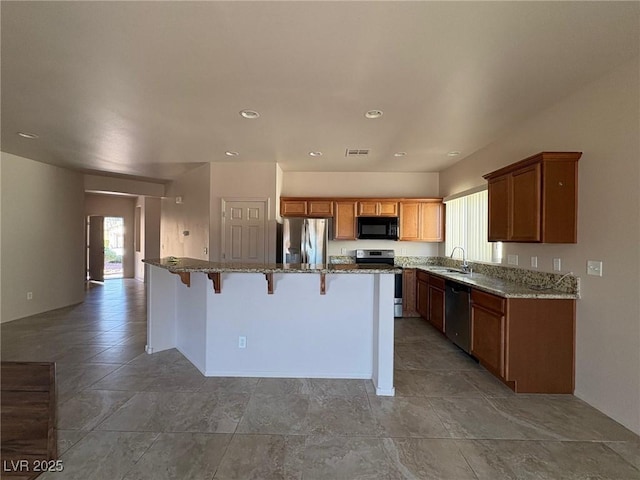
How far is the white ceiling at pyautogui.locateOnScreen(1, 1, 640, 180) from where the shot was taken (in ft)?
5.97

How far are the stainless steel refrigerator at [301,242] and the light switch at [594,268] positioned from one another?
11.0 feet

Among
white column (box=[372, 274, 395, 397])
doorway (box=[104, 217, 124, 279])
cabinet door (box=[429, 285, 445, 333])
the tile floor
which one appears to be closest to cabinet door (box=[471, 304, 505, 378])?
the tile floor

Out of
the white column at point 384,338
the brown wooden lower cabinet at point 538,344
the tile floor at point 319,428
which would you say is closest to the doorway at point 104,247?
the tile floor at point 319,428

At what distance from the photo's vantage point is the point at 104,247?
32.1 feet

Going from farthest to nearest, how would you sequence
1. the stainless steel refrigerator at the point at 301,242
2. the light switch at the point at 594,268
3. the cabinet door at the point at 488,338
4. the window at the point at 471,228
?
the stainless steel refrigerator at the point at 301,242 → the window at the point at 471,228 → the cabinet door at the point at 488,338 → the light switch at the point at 594,268

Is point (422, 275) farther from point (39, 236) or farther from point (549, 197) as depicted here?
point (39, 236)

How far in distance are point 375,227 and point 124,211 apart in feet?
28.1

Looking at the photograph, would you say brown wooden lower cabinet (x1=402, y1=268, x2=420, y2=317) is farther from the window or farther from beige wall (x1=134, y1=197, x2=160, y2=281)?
beige wall (x1=134, y1=197, x2=160, y2=281)

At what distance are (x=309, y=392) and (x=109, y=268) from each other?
1045cm

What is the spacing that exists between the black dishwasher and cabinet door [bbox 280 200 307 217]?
8.62 feet

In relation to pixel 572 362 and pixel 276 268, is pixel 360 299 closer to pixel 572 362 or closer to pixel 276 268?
pixel 276 268

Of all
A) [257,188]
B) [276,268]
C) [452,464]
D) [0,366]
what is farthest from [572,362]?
[257,188]

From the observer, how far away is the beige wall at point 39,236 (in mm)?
4938

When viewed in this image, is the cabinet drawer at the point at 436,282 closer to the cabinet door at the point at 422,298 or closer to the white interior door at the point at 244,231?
the cabinet door at the point at 422,298
